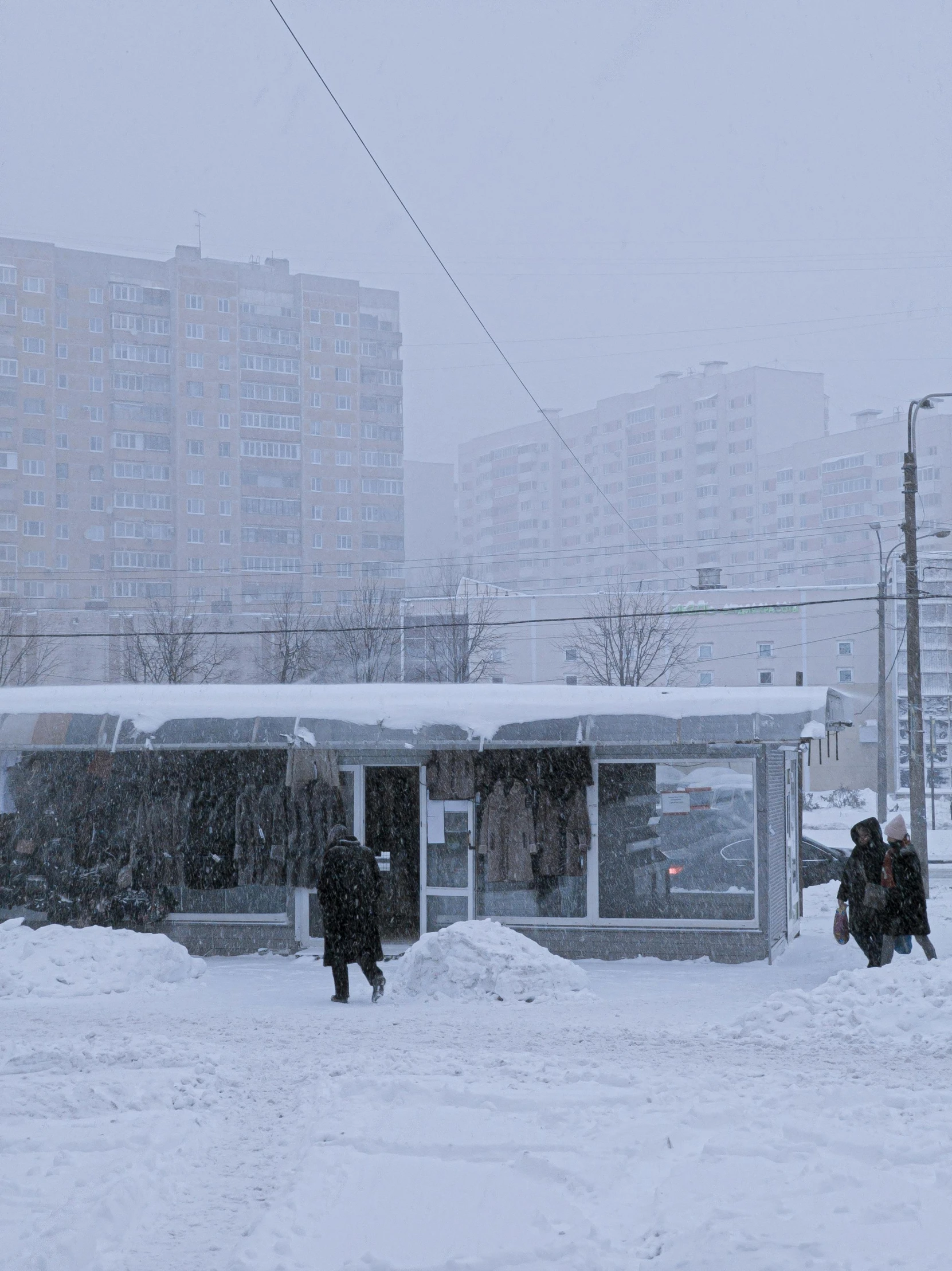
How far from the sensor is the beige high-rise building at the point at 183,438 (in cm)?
9012

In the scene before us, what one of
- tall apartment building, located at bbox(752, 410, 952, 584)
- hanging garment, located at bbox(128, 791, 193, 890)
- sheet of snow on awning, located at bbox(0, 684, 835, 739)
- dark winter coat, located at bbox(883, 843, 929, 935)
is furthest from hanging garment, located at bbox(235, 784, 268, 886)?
tall apartment building, located at bbox(752, 410, 952, 584)

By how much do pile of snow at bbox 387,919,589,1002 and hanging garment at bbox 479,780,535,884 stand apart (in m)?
2.43

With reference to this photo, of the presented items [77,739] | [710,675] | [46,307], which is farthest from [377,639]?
[77,739]

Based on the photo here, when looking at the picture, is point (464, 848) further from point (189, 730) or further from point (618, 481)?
point (618, 481)

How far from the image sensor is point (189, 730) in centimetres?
1525

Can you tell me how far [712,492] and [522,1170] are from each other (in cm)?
12541

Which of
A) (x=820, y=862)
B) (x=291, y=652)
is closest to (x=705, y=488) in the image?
(x=291, y=652)

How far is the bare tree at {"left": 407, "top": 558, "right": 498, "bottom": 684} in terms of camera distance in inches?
2372

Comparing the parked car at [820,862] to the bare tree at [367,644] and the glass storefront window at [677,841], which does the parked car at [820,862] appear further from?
the bare tree at [367,644]

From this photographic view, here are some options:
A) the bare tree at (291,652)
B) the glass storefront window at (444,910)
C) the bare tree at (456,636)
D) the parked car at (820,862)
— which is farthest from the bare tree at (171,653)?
the glass storefront window at (444,910)

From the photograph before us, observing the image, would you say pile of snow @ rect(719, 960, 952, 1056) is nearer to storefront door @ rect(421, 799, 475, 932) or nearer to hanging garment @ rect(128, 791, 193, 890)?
storefront door @ rect(421, 799, 475, 932)

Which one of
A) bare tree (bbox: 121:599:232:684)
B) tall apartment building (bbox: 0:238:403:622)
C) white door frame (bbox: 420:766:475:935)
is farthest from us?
tall apartment building (bbox: 0:238:403:622)

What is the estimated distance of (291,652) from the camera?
6028 centimetres

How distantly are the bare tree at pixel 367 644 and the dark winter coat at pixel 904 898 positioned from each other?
4469cm
